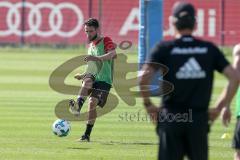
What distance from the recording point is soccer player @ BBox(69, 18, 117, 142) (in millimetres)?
16328

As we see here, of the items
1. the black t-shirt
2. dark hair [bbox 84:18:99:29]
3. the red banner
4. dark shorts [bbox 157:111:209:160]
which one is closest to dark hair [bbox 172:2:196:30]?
the black t-shirt

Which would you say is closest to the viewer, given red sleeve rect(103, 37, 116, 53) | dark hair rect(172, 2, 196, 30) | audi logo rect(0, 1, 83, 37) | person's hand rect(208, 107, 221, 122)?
dark hair rect(172, 2, 196, 30)

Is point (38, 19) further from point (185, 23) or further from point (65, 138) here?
point (185, 23)

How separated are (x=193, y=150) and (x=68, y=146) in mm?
6598

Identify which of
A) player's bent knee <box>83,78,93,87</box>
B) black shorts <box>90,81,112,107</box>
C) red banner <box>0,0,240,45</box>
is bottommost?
red banner <box>0,0,240,45</box>

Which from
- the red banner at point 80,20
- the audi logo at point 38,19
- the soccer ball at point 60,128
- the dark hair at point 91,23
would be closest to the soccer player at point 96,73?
the dark hair at point 91,23

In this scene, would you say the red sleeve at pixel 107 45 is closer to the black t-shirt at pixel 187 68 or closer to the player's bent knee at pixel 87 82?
the player's bent knee at pixel 87 82

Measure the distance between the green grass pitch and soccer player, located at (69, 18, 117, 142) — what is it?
74cm

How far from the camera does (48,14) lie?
51406mm

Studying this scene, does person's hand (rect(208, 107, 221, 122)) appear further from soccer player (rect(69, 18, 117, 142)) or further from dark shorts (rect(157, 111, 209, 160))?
soccer player (rect(69, 18, 117, 142))

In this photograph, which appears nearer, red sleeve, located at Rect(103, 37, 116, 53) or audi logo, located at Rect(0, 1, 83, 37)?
red sleeve, located at Rect(103, 37, 116, 53)

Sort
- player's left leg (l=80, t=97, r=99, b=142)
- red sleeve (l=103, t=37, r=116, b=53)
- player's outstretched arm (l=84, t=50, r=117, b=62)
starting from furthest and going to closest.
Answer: red sleeve (l=103, t=37, r=116, b=53)
player's outstretched arm (l=84, t=50, r=117, b=62)
player's left leg (l=80, t=97, r=99, b=142)

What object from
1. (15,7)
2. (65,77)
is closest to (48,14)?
(15,7)

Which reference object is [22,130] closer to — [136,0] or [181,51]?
[181,51]
